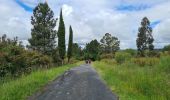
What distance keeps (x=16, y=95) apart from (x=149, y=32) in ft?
275

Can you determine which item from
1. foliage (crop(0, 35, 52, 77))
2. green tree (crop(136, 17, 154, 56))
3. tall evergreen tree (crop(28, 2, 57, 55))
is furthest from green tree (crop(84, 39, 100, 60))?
foliage (crop(0, 35, 52, 77))

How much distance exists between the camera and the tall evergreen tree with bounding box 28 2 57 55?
59.5 meters

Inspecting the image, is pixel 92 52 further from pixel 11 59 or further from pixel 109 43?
pixel 11 59

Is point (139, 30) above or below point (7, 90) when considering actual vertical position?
above

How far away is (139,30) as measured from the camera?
9700 centimetres

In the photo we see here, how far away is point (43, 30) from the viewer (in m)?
59.5

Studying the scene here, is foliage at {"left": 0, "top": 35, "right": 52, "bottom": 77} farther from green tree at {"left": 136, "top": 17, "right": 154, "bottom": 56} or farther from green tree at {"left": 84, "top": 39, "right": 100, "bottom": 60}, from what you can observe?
green tree at {"left": 84, "top": 39, "right": 100, "bottom": 60}

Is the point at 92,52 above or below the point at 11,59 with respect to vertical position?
above

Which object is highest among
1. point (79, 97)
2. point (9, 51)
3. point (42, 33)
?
point (42, 33)

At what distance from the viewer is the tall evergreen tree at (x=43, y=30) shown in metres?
59.5

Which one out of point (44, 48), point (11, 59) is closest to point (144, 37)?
point (44, 48)

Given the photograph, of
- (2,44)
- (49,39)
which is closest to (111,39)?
(49,39)

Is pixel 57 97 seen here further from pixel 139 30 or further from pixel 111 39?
pixel 111 39

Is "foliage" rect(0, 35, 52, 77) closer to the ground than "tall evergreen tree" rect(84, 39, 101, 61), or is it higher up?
closer to the ground
